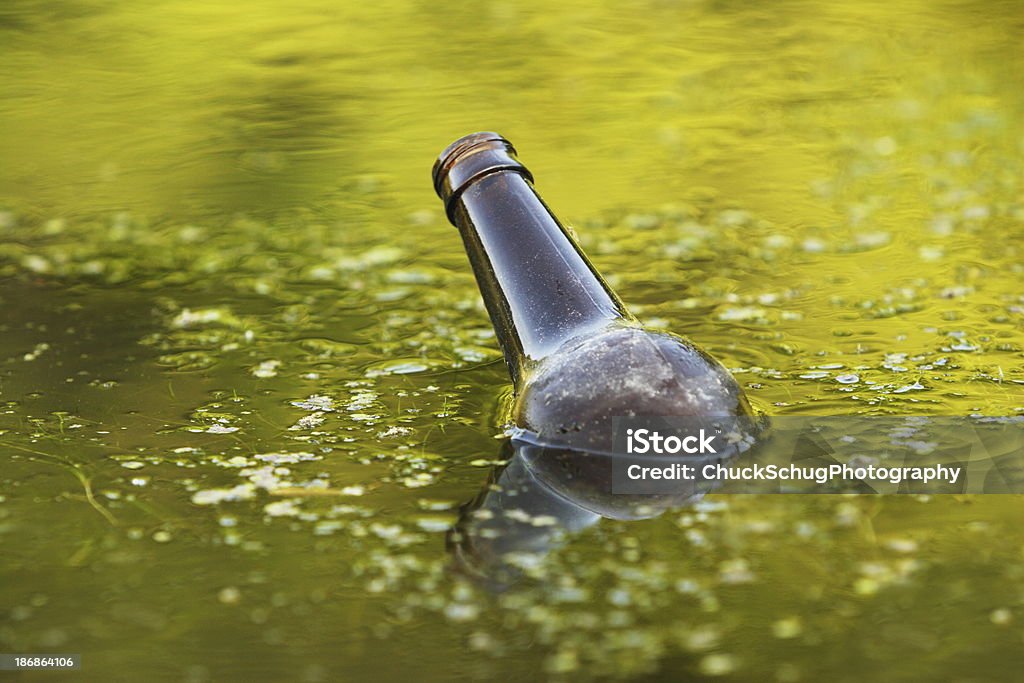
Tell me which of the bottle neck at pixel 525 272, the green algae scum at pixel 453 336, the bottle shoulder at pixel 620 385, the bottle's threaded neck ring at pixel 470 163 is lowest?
the green algae scum at pixel 453 336

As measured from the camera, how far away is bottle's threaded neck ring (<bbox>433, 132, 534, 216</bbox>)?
10.8ft

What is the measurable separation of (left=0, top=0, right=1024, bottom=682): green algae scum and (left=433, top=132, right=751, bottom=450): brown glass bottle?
0.20 metres

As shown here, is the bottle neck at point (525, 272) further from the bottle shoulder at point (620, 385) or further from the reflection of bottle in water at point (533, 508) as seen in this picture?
the reflection of bottle in water at point (533, 508)

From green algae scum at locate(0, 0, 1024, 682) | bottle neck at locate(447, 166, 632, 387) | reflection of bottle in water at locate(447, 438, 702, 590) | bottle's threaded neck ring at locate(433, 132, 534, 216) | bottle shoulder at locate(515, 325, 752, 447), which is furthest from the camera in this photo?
bottle's threaded neck ring at locate(433, 132, 534, 216)

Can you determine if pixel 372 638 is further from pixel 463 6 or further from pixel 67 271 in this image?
pixel 463 6

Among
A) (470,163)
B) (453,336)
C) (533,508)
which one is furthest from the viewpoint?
(453,336)

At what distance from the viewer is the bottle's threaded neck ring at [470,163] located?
3.29m

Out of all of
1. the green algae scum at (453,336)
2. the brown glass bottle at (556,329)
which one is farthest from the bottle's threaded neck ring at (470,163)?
the green algae scum at (453,336)

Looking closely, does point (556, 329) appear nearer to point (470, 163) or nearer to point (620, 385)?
point (620, 385)

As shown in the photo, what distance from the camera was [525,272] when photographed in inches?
122

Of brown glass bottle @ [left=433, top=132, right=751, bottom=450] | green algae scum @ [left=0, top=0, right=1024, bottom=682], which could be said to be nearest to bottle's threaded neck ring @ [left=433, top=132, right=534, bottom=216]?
brown glass bottle @ [left=433, top=132, right=751, bottom=450]

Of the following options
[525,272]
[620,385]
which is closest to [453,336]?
[525,272]

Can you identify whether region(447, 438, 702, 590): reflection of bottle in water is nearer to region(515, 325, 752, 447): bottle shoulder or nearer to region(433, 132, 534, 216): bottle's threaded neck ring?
region(515, 325, 752, 447): bottle shoulder

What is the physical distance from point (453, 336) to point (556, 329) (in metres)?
0.97
